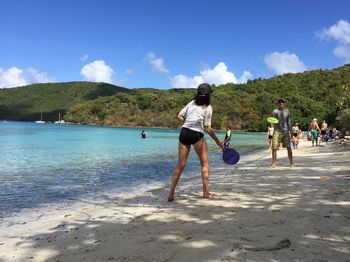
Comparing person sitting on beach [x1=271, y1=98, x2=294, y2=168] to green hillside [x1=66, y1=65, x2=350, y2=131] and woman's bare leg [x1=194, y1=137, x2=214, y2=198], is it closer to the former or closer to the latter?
woman's bare leg [x1=194, y1=137, x2=214, y2=198]

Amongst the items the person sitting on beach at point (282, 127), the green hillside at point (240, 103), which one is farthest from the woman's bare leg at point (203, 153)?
the green hillside at point (240, 103)

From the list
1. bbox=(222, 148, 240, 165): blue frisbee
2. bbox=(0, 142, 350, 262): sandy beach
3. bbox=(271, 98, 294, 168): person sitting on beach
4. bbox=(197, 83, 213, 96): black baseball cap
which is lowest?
bbox=(0, 142, 350, 262): sandy beach

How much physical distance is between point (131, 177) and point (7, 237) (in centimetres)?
814

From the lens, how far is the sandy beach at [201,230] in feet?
14.0

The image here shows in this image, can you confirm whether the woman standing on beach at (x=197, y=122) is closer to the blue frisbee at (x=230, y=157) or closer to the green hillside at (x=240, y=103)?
the blue frisbee at (x=230, y=157)

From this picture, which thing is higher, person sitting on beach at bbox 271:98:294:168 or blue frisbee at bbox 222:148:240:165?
person sitting on beach at bbox 271:98:294:168

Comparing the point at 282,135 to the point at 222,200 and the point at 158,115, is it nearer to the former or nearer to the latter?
the point at 222,200

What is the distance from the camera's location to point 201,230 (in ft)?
16.9

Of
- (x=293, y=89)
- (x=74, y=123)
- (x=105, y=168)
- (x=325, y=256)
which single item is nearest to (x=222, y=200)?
(x=325, y=256)

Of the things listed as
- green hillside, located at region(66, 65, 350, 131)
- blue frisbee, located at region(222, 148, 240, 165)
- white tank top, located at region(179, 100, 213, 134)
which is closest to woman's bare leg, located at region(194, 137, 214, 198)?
white tank top, located at region(179, 100, 213, 134)

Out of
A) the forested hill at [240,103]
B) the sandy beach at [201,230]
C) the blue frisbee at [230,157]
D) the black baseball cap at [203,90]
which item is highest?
the forested hill at [240,103]

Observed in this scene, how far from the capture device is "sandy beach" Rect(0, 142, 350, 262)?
14.0ft

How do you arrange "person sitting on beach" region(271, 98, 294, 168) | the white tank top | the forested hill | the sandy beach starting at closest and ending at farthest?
1. the sandy beach
2. the white tank top
3. "person sitting on beach" region(271, 98, 294, 168)
4. the forested hill

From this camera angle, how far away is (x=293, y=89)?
427 ft
